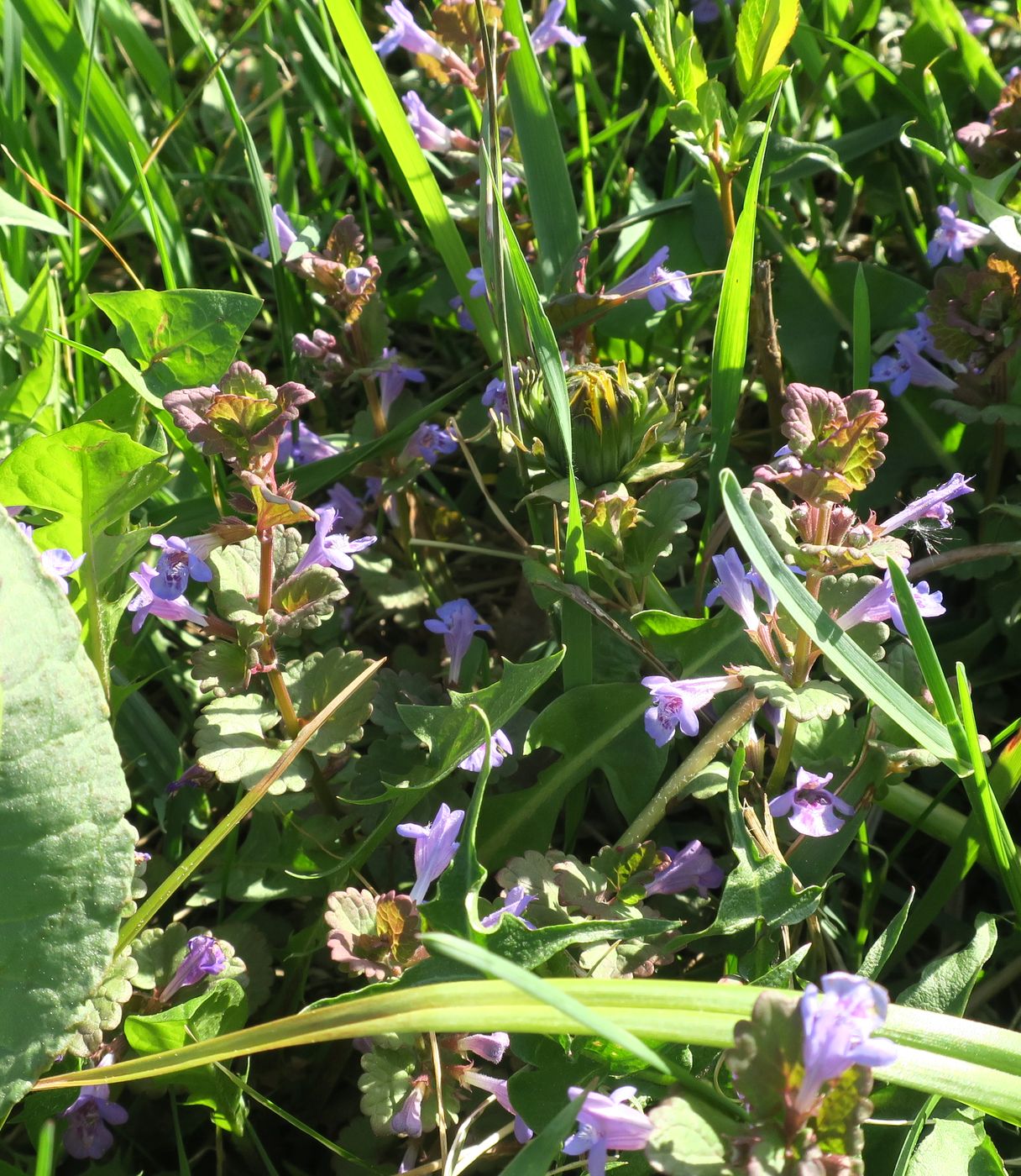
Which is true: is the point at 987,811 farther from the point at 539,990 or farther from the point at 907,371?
the point at 907,371

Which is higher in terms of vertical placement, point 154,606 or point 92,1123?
point 154,606

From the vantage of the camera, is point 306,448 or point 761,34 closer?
point 761,34

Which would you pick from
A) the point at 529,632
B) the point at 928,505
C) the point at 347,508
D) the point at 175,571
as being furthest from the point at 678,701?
the point at 347,508

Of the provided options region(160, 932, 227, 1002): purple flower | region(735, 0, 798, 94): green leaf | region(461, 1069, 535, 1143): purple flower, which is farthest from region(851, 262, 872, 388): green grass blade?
region(160, 932, 227, 1002): purple flower

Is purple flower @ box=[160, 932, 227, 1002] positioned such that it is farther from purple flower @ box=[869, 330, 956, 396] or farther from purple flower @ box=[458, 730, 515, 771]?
purple flower @ box=[869, 330, 956, 396]

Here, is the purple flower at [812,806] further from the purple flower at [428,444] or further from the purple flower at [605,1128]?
the purple flower at [428,444]

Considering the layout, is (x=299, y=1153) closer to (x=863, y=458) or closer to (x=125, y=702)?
(x=125, y=702)

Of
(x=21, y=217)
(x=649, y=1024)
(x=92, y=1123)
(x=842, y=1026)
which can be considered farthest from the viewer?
(x=21, y=217)
